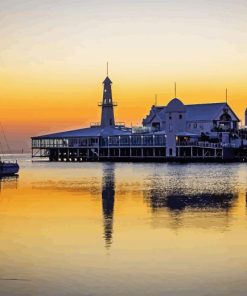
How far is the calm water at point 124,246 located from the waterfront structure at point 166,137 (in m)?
84.1

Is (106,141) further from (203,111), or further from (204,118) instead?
(204,118)

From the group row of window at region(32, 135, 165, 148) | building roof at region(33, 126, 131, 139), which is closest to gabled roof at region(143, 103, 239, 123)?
row of window at region(32, 135, 165, 148)

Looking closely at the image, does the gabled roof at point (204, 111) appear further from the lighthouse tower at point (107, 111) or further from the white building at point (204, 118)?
the lighthouse tower at point (107, 111)

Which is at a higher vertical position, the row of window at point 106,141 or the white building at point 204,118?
the white building at point 204,118

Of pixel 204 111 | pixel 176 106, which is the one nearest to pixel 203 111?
pixel 204 111

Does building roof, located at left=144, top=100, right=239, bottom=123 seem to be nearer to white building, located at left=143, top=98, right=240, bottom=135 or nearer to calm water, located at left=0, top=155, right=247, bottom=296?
white building, located at left=143, top=98, right=240, bottom=135

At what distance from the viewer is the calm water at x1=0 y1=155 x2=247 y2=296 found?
1816 centimetres

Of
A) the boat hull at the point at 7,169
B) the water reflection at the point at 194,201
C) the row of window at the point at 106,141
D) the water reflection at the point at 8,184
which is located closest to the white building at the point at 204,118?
the row of window at the point at 106,141

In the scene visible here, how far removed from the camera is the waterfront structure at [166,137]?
4993 inches

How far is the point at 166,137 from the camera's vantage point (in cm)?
13175

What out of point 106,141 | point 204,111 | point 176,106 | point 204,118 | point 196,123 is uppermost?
point 176,106

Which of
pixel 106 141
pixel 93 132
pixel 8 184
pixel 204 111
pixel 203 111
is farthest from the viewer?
pixel 93 132

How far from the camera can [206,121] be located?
133875mm

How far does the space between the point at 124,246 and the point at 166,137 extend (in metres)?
108
